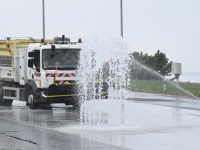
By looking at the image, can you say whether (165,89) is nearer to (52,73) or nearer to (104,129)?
(52,73)

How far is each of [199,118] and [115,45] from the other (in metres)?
3.61

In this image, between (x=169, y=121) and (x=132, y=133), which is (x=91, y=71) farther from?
(x=132, y=133)

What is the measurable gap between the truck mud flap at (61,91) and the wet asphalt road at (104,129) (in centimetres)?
63

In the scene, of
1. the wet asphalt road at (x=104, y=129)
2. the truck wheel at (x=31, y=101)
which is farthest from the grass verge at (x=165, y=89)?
the wet asphalt road at (x=104, y=129)

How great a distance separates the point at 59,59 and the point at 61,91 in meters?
1.27

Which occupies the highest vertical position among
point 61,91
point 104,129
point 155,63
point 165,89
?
point 155,63

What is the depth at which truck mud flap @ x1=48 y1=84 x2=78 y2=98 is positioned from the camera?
24844 millimetres

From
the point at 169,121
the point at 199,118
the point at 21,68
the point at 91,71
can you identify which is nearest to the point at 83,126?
the point at 169,121

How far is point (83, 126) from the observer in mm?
18375

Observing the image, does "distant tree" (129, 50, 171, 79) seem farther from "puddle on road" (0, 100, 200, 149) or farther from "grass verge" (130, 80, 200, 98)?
"puddle on road" (0, 100, 200, 149)

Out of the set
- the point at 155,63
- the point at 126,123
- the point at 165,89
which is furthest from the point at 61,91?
the point at 155,63

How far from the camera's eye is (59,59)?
25062mm

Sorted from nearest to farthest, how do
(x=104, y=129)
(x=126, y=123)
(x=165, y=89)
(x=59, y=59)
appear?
1. (x=104, y=129)
2. (x=126, y=123)
3. (x=59, y=59)
4. (x=165, y=89)

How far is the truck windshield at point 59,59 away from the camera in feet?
82.0
